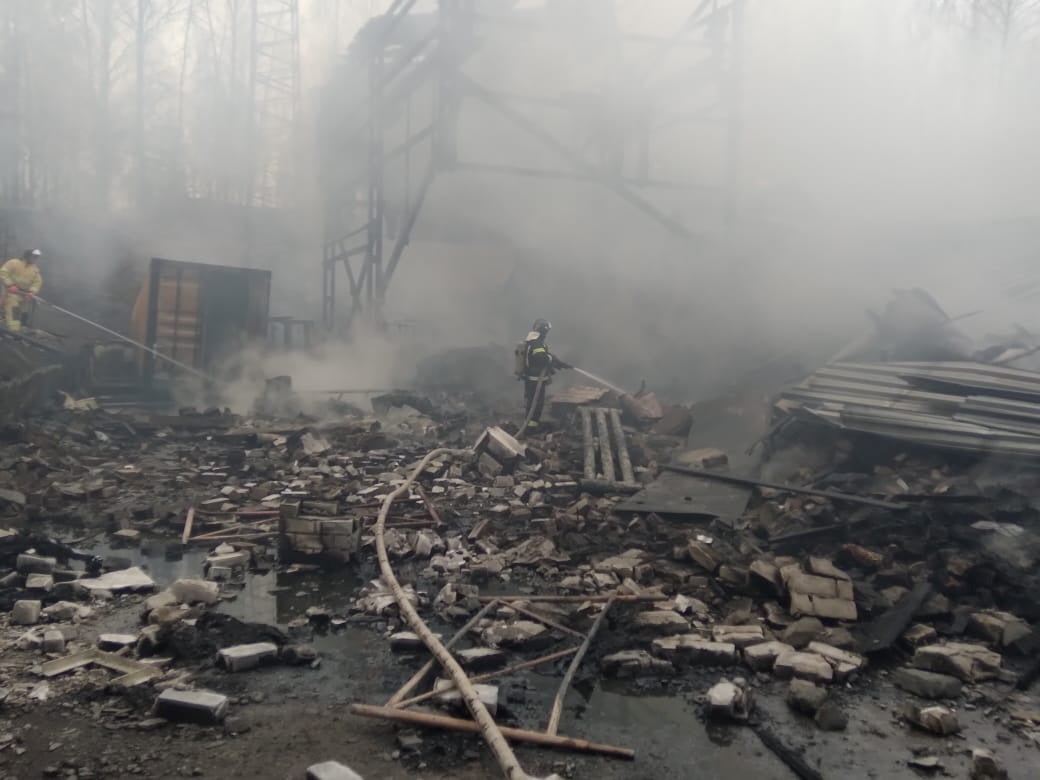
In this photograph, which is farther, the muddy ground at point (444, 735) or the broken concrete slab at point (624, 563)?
the broken concrete slab at point (624, 563)

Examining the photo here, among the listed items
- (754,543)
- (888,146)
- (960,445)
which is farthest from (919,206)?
(754,543)

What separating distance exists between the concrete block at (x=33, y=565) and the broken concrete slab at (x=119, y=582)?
9.7 inches

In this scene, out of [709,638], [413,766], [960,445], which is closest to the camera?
[413,766]

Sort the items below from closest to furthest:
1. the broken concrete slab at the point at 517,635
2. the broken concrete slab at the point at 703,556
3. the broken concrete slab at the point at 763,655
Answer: the broken concrete slab at the point at 763,655, the broken concrete slab at the point at 517,635, the broken concrete slab at the point at 703,556

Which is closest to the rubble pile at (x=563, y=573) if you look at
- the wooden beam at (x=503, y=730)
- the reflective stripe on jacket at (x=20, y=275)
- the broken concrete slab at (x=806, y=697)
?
the broken concrete slab at (x=806, y=697)

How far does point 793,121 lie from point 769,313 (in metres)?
4.59

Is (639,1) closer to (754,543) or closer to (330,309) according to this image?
(330,309)

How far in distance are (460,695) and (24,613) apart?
243 cm

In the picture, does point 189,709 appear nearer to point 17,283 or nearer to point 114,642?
point 114,642

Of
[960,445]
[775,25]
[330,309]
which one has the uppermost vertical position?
[775,25]

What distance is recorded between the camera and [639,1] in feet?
44.5

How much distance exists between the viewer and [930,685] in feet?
11.3

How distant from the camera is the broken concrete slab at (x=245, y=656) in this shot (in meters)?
3.39

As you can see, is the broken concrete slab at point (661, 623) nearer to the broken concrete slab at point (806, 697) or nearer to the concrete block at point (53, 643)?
the broken concrete slab at point (806, 697)
